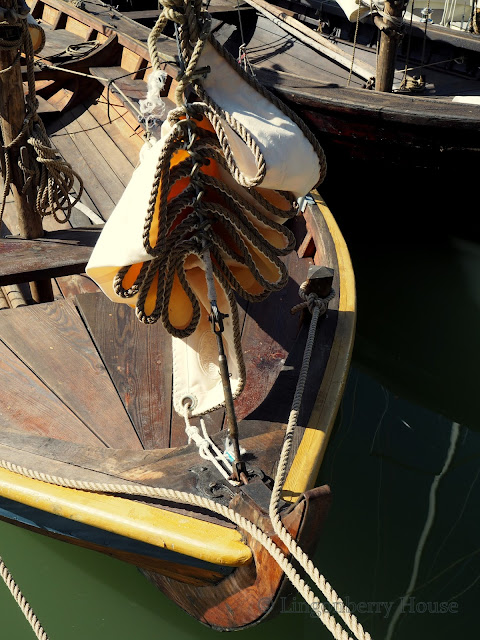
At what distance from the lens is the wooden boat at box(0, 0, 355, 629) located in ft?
6.73

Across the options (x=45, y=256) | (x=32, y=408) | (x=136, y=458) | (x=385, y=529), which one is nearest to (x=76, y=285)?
(x=45, y=256)

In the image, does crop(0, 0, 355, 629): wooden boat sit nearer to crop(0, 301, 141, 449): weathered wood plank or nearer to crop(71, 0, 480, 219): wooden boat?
crop(0, 301, 141, 449): weathered wood plank

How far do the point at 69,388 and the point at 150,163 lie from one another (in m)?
1.05

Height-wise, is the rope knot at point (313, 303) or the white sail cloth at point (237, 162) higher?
the white sail cloth at point (237, 162)

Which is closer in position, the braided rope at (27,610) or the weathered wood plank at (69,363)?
the braided rope at (27,610)

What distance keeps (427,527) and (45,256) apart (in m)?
2.31

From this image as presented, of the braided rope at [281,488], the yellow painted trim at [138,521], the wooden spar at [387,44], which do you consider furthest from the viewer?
the wooden spar at [387,44]

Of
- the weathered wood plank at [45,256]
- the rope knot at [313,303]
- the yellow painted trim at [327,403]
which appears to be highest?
the rope knot at [313,303]

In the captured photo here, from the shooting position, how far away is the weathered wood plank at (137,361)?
253cm

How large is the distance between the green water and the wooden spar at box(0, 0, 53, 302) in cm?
142

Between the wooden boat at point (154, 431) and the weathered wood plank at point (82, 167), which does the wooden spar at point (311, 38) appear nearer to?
the weathered wood plank at point (82, 167)

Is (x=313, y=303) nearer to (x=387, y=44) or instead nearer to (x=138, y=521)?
(x=138, y=521)

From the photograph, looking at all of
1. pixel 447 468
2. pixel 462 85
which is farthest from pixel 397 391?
pixel 462 85

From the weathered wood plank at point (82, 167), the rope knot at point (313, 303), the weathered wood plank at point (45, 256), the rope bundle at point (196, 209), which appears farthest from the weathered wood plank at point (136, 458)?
the weathered wood plank at point (82, 167)
